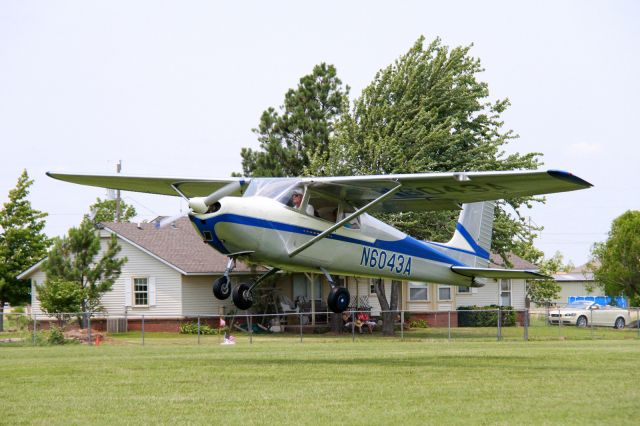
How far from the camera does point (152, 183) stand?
2242 centimetres

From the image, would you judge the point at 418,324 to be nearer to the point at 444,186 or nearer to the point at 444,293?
the point at 444,293

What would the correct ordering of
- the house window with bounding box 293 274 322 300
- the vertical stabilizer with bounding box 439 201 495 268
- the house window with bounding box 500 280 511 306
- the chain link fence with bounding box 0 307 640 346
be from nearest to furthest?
the vertical stabilizer with bounding box 439 201 495 268, the chain link fence with bounding box 0 307 640 346, the house window with bounding box 293 274 322 300, the house window with bounding box 500 280 511 306

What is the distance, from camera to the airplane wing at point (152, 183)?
21547 mm

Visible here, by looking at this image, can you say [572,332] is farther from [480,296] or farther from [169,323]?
[169,323]

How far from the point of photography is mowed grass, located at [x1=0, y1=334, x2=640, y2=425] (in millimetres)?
12055

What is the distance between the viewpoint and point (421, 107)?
41656mm

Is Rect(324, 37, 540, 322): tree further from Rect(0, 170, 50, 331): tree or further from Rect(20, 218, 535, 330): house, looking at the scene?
Rect(0, 170, 50, 331): tree

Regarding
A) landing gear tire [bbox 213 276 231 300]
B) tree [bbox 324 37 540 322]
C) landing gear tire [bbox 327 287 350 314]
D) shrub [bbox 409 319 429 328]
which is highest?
tree [bbox 324 37 540 322]

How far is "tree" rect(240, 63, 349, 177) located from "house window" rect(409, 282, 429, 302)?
827cm

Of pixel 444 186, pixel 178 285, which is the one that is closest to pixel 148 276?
pixel 178 285

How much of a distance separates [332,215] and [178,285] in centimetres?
2383

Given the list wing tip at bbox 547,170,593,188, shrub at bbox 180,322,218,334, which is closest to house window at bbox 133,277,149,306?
shrub at bbox 180,322,218,334

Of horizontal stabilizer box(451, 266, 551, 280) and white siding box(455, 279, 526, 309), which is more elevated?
horizontal stabilizer box(451, 266, 551, 280)

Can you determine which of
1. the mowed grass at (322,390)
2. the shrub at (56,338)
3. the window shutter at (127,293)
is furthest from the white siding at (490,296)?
the mowed grass at (322,390)
